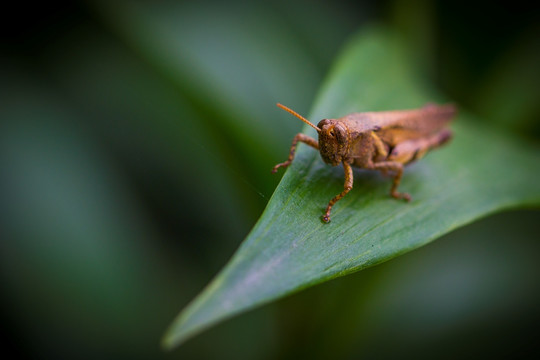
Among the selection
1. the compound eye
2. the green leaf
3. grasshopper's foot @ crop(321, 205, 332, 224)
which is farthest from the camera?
the compound eye

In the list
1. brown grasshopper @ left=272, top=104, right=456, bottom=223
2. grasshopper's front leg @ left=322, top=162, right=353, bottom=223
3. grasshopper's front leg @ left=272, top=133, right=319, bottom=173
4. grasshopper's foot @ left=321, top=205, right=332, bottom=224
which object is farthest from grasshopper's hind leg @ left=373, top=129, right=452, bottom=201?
grasshopper's foot @ left=321, top=205, right=332, bottom=224

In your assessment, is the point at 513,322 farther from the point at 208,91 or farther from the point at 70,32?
the point at 70,32

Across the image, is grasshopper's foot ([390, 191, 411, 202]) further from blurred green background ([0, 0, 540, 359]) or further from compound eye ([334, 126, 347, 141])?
blurred green background ([0, 0, 540, 359])

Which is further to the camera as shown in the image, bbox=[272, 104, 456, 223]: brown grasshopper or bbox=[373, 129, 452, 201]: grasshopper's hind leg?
bbox=[373, 129, 452, 201]: grasshopper's hind leg

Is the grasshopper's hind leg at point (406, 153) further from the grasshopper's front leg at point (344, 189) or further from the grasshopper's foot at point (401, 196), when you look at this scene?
the grasshopper's front leg at point (344, 189)

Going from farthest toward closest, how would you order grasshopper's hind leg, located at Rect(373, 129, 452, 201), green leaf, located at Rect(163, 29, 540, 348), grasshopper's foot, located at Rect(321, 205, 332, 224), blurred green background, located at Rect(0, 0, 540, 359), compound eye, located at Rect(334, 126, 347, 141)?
blurred green background, located at Rect(0, 0, 540, 359)
grasshopper's hind leg, located at Rect(373, 129, 452, 201)
compound eye, located at Rect(334, 126, 347, 141)
grasshopper's foot, located at Rect(321, 205, 332, 224)
green leaf, located at Rect(163, 29, 540, 348)

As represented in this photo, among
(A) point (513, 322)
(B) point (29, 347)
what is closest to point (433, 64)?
(A) point (513, 322)

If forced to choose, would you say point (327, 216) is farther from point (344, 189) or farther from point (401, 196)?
point (401, 196)
